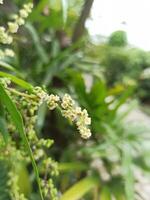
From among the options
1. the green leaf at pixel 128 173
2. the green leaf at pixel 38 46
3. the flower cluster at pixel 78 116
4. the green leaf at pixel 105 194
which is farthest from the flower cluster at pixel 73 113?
the green leaf at pixel 38 46

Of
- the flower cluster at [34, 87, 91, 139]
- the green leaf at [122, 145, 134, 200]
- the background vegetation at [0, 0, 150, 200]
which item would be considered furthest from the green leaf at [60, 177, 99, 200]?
the flower cluster at [34, 87, 91, 139]

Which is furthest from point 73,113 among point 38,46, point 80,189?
point 38,46

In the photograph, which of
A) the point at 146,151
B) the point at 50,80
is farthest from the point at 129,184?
the point at 50,80

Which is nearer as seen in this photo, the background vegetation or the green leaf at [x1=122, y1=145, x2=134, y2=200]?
the green leaf at [x1=122, y1=145, x2=134, y2=200]

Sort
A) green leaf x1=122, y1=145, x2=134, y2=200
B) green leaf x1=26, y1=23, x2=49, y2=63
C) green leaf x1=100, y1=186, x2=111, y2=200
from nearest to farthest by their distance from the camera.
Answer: green leaf x1=122, y1=145, x2=134, y2=200
green leaf x1=100, y1=186, x2=111, y2=200
green leaf x1=26, y1=23, x2=49, y2=63

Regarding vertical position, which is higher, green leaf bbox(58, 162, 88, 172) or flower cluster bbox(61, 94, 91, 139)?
flower cluster bbox(61, 94, 91, 139)

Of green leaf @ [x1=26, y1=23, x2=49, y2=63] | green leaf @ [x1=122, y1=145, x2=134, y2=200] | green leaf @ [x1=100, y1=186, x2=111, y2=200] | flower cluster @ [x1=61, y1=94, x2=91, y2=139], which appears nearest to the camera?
flower cluster @ [x1=61, y1=94, x2=91, y2=139]

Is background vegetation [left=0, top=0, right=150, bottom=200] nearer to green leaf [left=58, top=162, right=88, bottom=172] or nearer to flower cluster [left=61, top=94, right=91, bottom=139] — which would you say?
green leaf [left=58, top=162, right=88, bottom=172]

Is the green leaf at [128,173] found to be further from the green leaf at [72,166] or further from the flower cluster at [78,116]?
the flower cluster at [78,116]

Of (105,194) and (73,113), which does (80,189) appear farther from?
(73,113)

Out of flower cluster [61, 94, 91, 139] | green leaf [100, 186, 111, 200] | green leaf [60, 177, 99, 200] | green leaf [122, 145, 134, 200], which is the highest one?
flower cluster [61, 94, 91, 139]
